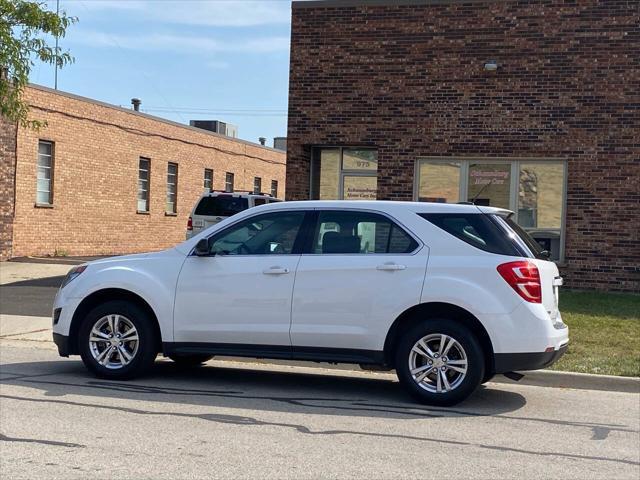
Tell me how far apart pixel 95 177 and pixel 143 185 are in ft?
11.3

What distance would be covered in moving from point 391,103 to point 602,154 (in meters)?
4.18

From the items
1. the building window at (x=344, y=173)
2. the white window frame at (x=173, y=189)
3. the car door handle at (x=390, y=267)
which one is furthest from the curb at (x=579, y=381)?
the white window frame at (x=173, y=189)

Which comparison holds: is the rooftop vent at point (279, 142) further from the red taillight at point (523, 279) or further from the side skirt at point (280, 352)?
the red taillight at point (523, 279)

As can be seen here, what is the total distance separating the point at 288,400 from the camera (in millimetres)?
7602

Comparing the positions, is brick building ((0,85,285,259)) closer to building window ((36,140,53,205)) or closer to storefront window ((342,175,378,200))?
building window ((36,140,53,205))

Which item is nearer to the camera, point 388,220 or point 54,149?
point 388,220

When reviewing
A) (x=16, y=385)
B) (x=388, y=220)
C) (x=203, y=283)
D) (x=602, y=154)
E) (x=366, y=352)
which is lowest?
(x=16, y=385)

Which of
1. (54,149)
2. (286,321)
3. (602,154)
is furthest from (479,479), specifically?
→ (54,149)

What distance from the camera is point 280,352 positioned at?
7.73 meters

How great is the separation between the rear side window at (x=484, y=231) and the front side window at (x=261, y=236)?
1.27m

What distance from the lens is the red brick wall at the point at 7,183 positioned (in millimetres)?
22391

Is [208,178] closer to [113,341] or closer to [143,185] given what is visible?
[143,185]

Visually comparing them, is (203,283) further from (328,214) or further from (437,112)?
(437,112)

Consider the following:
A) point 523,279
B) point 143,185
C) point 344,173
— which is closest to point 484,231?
point 523,279
